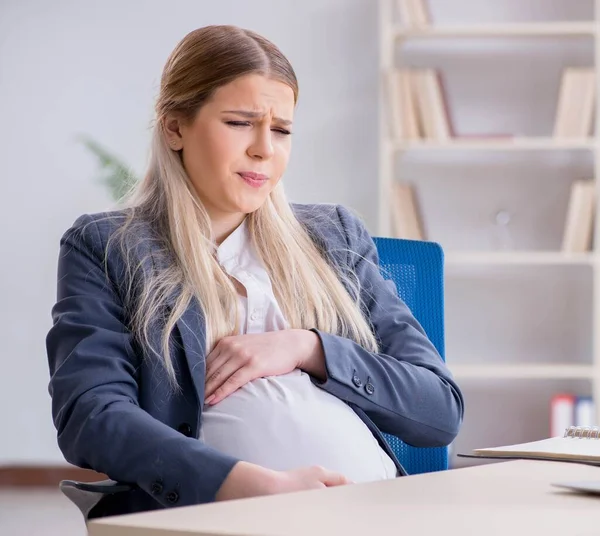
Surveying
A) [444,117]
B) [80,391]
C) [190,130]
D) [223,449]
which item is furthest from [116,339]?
[444,117]

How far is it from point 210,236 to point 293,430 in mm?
386

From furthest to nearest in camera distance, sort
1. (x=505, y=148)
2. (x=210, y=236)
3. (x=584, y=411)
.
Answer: (x=505, y=148), (x=584, y=411), (x=210, y=236)

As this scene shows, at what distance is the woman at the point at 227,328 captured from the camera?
127 centimetres

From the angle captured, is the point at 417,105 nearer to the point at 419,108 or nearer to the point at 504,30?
the point at 419,108

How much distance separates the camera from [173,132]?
1.59 meters

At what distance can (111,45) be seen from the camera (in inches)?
178

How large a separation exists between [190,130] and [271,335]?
1.19 feet

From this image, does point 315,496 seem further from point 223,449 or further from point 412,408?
point 412,408

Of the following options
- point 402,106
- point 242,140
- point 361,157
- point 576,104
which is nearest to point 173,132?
point 242,140

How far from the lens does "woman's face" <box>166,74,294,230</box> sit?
1509 millimetres

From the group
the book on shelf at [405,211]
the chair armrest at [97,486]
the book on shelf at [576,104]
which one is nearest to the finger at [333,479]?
the chair armrest at [97,486]

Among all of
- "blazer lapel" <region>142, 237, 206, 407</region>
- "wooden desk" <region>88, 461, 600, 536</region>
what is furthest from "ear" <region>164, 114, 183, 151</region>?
"wooden desk" <region>88, 461, 600, 536</region>

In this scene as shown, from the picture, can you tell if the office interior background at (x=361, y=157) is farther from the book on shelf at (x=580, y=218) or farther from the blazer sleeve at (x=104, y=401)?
the blazer sleeve at (x=104, y=401)

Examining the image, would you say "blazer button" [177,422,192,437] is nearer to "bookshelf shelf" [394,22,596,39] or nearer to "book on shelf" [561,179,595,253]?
"book on shelf" [561,179,595,253]
